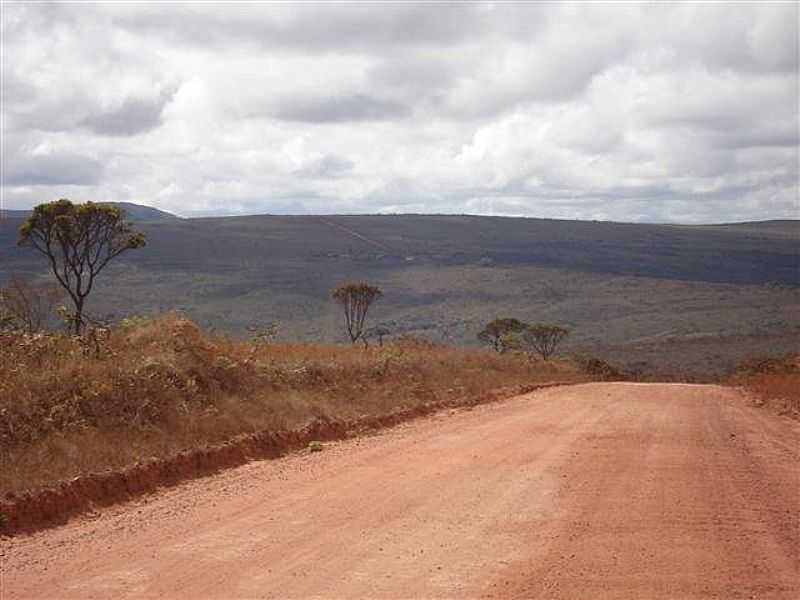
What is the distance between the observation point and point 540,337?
2586 inches

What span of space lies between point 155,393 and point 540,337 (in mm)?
52752

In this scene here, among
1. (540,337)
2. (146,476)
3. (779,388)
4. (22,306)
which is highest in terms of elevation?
(22,306)

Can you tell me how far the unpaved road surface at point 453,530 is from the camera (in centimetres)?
781

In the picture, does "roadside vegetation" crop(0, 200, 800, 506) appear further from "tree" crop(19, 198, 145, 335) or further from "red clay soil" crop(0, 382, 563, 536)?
"red clay soil" crop(0, 382, 563, 536)

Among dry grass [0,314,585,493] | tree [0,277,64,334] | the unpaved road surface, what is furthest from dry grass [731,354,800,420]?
tree [0,277,64,334]

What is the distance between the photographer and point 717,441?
16625 millimetres

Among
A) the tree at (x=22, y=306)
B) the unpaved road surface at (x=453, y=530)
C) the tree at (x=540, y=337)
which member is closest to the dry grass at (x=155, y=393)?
the unpaved road surface at (x=453, y=530)

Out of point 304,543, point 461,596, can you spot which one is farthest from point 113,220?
point 461,596

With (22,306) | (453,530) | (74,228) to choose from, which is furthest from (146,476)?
(74,228)

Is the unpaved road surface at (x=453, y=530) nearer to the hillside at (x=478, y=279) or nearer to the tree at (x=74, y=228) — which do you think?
the tree at (x=74, y=228)

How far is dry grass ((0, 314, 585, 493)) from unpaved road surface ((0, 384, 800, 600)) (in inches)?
49.9

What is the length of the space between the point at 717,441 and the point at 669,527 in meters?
7.28

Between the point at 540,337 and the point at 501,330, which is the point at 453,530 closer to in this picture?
the point at 501,330

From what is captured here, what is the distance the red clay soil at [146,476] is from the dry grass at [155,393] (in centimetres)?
27
